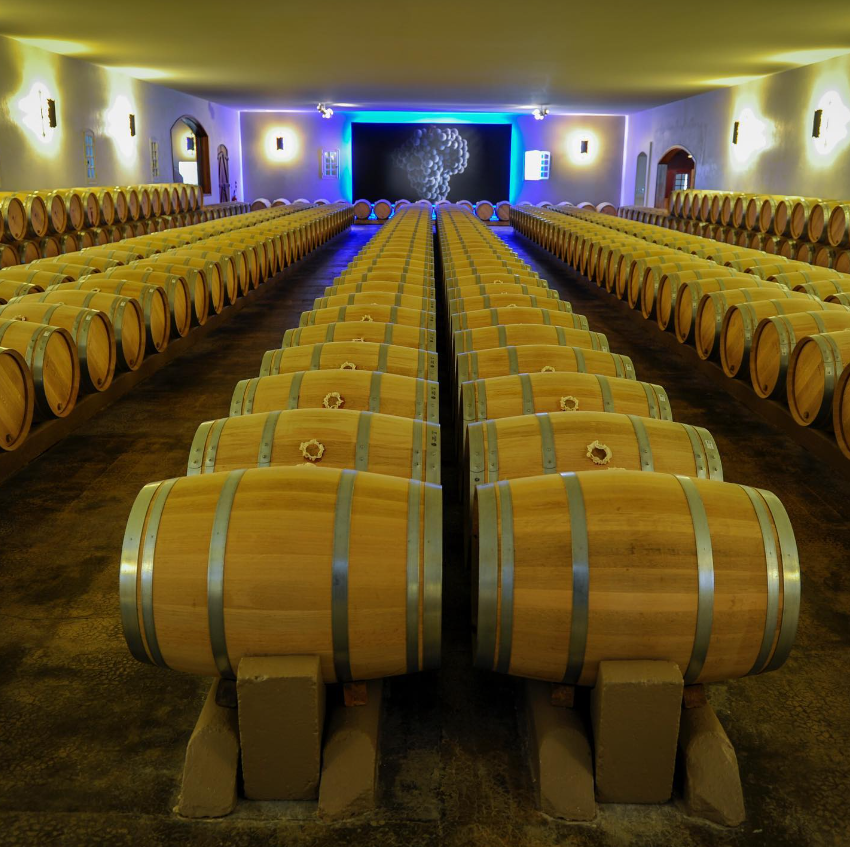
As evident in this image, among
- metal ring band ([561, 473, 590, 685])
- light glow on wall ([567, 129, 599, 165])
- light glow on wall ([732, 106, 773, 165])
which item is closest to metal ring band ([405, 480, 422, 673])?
metal ring band ([561, 473, 590, 685])

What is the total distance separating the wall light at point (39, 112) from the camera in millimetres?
13453

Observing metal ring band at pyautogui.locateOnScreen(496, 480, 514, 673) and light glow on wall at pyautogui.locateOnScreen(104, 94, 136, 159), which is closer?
metal ring band at pyautogui.locateOnScreen(496, 480, 514, 673)

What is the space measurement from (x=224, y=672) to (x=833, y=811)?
1.64 metres

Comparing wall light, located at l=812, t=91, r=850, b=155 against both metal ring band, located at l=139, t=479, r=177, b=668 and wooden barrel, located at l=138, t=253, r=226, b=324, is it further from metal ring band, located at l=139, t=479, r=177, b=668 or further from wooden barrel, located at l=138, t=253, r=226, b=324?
metal ring band, located at l=139, t=479, r=177, b=668

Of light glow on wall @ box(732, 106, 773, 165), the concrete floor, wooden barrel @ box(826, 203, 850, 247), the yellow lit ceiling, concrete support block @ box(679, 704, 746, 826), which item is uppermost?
the yellow lit ceiling

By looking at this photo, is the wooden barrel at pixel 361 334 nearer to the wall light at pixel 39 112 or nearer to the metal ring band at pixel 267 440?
the metal ring band at pixel 267 440

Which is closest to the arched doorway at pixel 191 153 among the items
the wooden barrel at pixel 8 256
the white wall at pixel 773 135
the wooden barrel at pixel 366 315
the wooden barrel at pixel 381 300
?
the wooden barrel at pixel 8 256

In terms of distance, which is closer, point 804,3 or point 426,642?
point 426,642

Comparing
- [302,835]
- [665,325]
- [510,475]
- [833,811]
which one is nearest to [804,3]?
[665,325]

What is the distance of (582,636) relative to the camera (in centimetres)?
202

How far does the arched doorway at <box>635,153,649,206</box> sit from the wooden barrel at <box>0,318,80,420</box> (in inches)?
995

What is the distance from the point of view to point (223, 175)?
1062 inches

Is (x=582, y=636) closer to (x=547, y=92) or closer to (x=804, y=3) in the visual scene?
(x=804, y=3)

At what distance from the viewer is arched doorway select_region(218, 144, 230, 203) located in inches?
1042
